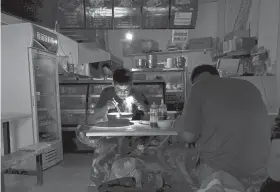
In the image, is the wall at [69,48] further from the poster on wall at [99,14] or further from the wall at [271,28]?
the wall at [271,28]

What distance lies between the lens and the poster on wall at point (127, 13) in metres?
5.04

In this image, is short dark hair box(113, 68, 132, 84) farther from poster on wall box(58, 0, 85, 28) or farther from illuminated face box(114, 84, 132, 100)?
poster on wall box(58, 0, 85, 28)

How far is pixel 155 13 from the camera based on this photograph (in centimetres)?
512

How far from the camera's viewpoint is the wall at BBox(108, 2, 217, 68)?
6977mm

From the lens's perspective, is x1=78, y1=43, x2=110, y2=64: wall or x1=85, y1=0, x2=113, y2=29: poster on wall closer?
x1=85, y1=0, x2=113, y2=29: poster on wall

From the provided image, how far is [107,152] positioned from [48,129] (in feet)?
9.01

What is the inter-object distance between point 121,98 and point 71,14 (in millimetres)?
2179

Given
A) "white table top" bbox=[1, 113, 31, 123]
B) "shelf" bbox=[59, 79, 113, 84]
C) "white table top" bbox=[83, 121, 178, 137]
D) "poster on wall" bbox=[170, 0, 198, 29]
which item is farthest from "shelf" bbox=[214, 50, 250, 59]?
"white table top" bbox=[1, 113, 31, 123]

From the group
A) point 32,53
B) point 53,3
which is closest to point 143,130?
point 32,53

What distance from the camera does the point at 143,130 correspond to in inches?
93.5

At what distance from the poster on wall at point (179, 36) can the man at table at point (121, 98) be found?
3257 millimetres

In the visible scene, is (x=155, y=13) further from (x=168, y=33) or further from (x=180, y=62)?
(x=168, y=33)

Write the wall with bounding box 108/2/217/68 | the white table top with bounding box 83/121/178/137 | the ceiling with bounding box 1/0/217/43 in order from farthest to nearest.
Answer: the wall with bounding box 108/2/217/68 → the ceiling with bounding box 1/0/217/43 → the white table top with bounding box 83/121/178/137

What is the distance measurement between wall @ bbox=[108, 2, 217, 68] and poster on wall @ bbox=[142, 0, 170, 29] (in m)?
2.04
